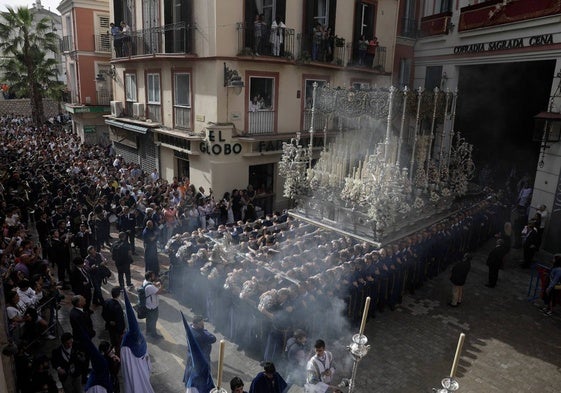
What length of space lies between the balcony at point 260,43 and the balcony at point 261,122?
2.12 meters

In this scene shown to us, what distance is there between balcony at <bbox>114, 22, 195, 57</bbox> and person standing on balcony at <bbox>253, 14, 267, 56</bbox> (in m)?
2.25

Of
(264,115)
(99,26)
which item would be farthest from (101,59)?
(264,115)

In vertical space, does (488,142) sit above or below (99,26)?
Result: below

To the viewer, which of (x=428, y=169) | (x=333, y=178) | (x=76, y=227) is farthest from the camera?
(x=428, y=169)

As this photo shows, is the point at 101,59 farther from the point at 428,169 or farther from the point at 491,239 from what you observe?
the point at 491,239

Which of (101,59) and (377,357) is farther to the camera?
(101,59)

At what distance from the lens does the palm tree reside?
95.2 feet

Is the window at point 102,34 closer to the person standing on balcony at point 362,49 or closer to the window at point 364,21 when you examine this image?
the window at point 364,21

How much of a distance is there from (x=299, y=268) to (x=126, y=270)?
172 inches

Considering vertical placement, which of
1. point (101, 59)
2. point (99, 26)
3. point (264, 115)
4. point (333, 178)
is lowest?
point (333, 178)

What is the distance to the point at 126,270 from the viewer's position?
10.6 metres

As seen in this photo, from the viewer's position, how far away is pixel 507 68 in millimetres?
18859

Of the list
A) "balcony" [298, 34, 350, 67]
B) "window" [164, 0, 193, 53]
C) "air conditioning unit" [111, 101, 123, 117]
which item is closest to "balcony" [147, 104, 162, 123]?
"window" [164, 0, 193, 53]

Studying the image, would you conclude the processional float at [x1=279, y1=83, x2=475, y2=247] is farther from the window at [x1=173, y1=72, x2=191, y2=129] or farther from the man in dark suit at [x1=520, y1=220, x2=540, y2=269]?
the window at [x1=173, y1=72, x2=191, y2=129]
